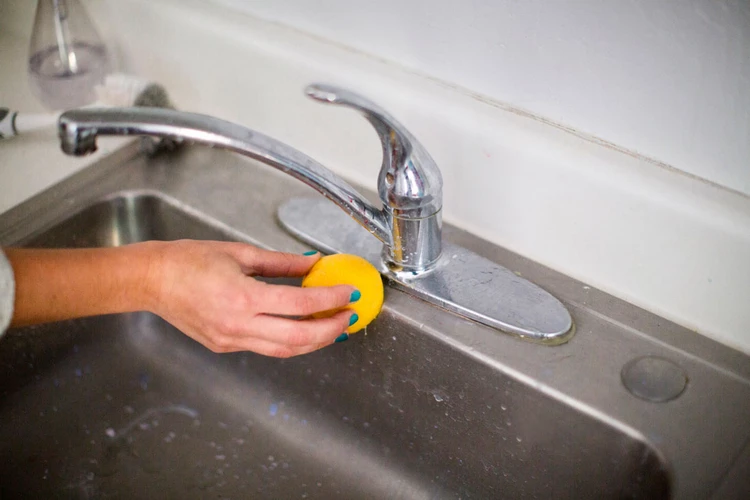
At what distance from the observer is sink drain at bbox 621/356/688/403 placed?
0.55 metres

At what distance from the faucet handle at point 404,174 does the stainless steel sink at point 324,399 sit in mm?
96

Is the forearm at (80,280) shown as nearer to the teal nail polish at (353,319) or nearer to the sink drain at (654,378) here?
the teal nail polish at (353,319)

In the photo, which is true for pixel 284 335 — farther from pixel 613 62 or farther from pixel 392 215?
pixel 613 62

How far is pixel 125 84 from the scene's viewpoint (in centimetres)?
77

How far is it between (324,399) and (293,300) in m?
0.20

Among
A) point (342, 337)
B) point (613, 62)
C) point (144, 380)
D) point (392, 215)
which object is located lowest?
point (144, 380)

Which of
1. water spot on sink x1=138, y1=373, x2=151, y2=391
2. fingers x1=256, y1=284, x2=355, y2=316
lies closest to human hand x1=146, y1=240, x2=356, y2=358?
fingers x1=256, y1=284, x2=355, y2=316

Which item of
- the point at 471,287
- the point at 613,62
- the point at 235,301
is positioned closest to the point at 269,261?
the point at 235,301

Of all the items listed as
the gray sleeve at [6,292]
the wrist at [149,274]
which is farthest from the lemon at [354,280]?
the gray sleeve at [6,292]

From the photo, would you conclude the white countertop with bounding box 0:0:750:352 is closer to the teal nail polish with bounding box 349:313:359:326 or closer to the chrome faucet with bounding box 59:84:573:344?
the chrome faucet with bounding box 59:84:573:344

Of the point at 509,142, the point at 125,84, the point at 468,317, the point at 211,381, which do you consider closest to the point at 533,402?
the point at 468,317

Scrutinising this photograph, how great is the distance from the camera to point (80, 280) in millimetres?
567

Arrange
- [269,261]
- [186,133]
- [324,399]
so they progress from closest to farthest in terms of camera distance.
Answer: [186,133] → [269,261] → [324,399]

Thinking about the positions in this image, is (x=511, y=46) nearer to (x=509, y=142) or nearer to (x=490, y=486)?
(x=509, y=142)
